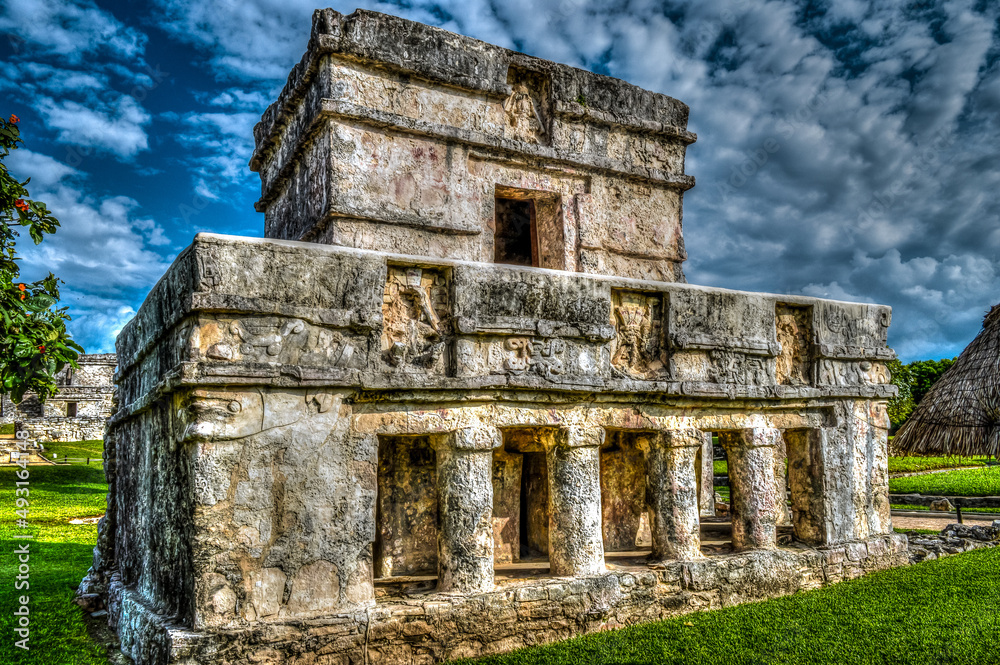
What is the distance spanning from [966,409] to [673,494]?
6.26 m

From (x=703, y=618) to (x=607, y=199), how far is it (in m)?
4.81

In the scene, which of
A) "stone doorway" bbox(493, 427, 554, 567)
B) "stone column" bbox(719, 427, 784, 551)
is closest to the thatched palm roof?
"stone column" bbox(719, 427, 784, 551)

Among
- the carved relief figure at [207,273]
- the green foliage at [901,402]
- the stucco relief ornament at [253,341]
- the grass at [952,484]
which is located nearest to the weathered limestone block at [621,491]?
the stucco relief ornament at [253,341]

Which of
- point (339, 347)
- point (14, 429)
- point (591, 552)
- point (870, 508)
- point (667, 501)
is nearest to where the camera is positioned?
point (339, 347)

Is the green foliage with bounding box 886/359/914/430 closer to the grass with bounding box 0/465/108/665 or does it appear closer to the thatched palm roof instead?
the thatched palm roof

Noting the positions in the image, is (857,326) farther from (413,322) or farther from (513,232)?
(413,322)

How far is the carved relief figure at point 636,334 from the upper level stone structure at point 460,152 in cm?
184

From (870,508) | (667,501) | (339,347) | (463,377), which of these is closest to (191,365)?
(339,347)

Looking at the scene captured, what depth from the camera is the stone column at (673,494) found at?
578cm

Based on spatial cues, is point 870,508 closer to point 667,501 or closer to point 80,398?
point 667,501

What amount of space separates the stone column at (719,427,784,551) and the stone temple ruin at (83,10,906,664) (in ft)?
0.08

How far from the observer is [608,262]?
8.20 metres

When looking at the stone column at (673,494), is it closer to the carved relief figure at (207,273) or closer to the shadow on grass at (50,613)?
the carved relief figure at (207,273)

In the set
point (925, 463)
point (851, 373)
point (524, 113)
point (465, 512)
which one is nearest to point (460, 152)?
point (524, 113)
